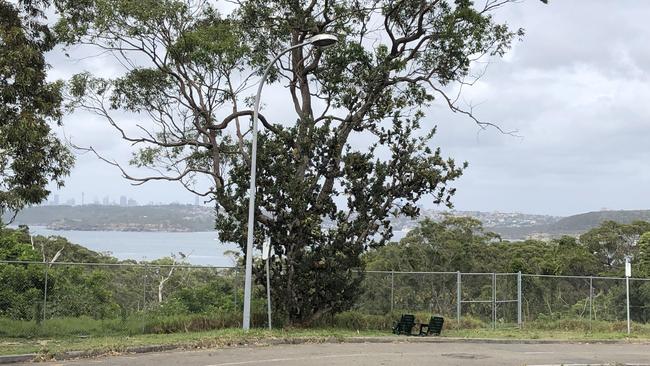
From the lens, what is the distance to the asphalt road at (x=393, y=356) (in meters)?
13.7

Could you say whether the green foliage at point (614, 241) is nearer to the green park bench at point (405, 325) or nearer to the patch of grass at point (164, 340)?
the green park bench at point (405, 325)

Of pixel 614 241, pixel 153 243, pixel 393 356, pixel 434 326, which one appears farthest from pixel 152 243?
pixel 393 356

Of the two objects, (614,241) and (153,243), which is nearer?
(614,241)

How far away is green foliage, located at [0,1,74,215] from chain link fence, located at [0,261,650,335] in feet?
8.95

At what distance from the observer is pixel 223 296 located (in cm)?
2223

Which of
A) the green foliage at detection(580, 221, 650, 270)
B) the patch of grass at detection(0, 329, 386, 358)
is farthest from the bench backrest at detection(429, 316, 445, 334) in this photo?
the green foliage at detection(580, 221, 650, 270)

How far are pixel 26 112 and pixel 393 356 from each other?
10.2m

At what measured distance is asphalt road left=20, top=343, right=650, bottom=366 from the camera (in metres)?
13.7

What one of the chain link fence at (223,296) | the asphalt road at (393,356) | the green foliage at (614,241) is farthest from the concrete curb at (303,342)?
the green foliage at (614,241)

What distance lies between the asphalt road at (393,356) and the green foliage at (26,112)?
4.92 meters

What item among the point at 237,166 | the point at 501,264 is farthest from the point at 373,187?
the point at 501,264

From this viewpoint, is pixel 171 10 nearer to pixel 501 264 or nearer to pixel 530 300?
pixel 530 300

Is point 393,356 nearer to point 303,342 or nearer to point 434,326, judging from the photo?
point 303,342

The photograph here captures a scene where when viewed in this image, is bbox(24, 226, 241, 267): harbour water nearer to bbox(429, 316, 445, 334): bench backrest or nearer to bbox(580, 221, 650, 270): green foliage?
bbox(429, 316, 445, 334): bench backrest
